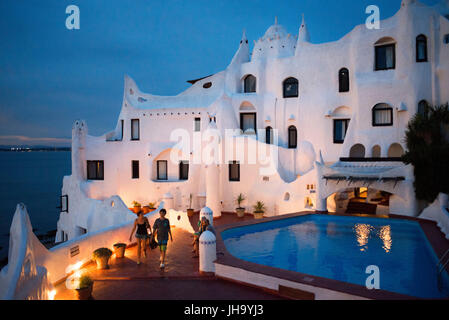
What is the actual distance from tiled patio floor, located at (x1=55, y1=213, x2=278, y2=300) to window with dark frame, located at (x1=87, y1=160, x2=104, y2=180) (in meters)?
14.2

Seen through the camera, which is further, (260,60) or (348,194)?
(260,60)

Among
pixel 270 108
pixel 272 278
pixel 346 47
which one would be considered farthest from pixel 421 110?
pixel 272 278

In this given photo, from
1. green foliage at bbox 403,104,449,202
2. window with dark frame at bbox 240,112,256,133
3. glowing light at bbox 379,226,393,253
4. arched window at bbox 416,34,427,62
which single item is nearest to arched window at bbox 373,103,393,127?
green foliage at bbox 403,104,449,202

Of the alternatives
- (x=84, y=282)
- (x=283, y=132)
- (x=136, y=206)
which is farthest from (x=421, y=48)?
(x=84, y=282)

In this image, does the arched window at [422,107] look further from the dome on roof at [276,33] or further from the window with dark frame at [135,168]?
the window with dark frame at [135,168]

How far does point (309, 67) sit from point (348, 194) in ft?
27.9

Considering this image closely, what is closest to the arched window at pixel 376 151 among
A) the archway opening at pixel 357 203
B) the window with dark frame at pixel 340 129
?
the window with dark frame at pixel 340 129

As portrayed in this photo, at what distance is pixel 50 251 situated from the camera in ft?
24.1

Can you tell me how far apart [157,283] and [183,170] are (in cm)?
1546

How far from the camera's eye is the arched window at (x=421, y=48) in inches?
714

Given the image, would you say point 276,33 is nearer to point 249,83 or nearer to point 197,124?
point 249,83

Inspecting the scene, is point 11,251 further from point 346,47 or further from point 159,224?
point 346,47

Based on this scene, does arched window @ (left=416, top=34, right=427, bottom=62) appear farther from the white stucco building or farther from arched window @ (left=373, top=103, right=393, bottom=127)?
arched window @ (left=373, top=103, right=393, bottom=127)
